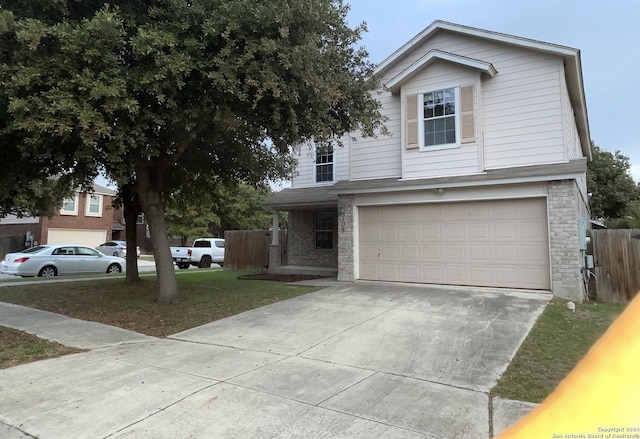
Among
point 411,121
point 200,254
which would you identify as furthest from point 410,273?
point 200,254

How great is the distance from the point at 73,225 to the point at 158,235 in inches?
1132

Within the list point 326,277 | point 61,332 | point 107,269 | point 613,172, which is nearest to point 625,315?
point 61,332

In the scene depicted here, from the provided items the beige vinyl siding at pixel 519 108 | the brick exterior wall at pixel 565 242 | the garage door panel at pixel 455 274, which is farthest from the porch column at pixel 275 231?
the brick exterior wall at pixel 565 242

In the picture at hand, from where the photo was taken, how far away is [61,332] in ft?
25.3

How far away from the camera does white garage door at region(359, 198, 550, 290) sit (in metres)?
10.8

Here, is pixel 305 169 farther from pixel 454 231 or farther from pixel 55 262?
pixel 55 262

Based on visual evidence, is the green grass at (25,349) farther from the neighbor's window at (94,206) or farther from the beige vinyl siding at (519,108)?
the neighbor's window at (94,206)

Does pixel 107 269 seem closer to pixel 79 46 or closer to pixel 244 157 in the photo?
pixel 244 157

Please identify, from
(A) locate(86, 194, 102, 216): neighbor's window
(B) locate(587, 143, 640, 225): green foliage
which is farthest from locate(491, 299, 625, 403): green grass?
(A) locate(86, 194, 102, 216): neighbor's window

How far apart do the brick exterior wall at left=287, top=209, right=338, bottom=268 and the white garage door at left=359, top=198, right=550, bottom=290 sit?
12.4 ft

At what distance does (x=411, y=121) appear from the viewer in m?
12.6

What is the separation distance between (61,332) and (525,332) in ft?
25.9

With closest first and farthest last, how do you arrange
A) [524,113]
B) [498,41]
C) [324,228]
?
[524,113], [498,41], [324,228]

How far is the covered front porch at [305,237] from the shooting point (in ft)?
53.8
